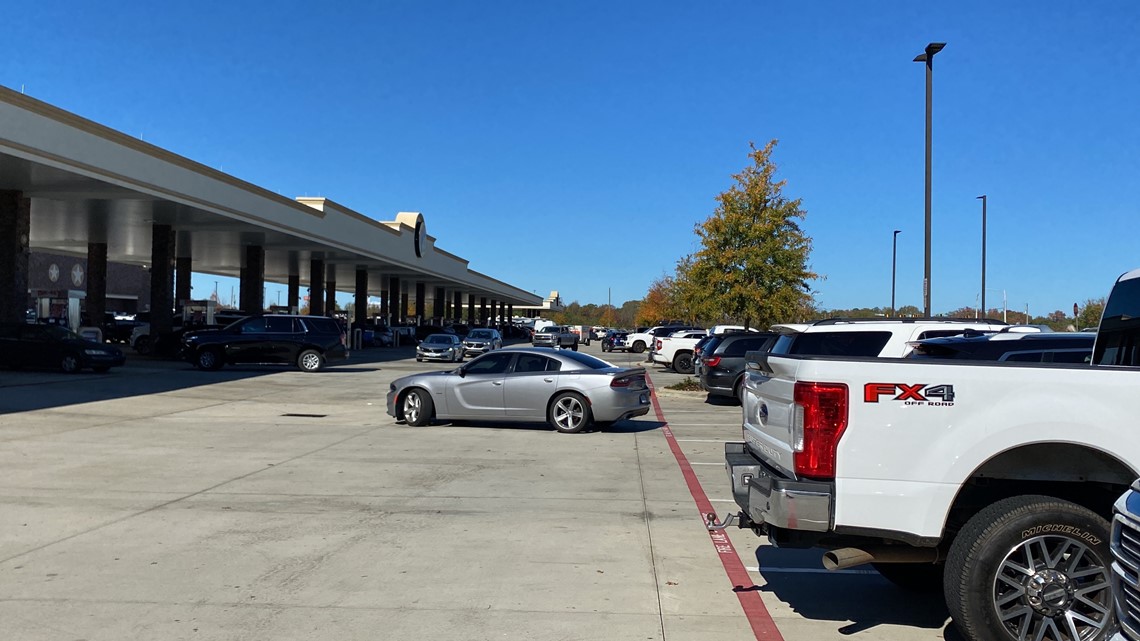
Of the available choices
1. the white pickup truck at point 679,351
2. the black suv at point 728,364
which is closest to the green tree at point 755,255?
the white pickup truck at point 679,351

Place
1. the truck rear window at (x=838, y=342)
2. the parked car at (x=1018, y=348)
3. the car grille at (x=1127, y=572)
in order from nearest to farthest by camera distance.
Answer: the car grille at (x=1127, y=572) < the parked car at (x=1018, y=348) < the truck rear window at (x=838, y=342)

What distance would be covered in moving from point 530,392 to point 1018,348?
9.39 m

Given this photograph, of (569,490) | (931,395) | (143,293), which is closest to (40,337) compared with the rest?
(569,490)

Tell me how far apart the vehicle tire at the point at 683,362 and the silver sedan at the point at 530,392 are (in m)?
18.4

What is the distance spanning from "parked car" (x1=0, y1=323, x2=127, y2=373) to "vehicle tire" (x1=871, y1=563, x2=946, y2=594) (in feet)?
82.2

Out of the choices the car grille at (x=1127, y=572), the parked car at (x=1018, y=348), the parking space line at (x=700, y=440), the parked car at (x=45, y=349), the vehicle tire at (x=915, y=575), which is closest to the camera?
the car grille at (x=1127, y=572)

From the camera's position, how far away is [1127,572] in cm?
349

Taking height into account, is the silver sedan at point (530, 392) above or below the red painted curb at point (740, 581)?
above

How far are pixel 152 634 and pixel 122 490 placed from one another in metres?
4.94

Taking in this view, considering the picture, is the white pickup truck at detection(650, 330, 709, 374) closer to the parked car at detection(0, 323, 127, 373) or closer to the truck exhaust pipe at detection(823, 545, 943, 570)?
the parked car at detection(0, 323, 127, 373)

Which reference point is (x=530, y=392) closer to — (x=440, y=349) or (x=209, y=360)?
(x=209, y=360)

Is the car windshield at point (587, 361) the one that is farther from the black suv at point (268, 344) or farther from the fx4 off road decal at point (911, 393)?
the black suv at point (268, 344)

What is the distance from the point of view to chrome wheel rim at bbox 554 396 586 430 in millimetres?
15273

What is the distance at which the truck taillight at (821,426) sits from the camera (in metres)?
4.78
